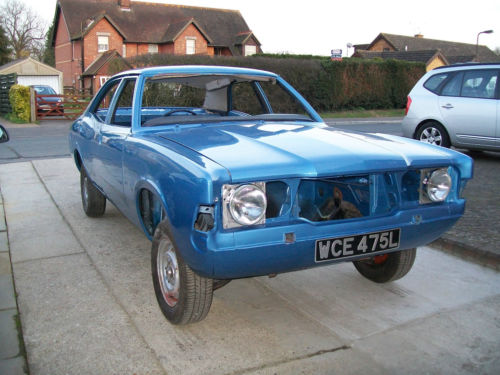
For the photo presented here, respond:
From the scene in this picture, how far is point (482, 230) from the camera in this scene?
4922 mm

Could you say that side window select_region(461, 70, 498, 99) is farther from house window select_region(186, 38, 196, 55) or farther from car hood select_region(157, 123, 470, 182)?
house window select_region(186, 38, 196, 55)

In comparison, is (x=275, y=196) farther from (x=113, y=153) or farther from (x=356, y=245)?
(x=113, y=153)

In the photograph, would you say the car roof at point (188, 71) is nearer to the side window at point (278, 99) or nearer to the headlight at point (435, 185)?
the headlight at point (435, 185)

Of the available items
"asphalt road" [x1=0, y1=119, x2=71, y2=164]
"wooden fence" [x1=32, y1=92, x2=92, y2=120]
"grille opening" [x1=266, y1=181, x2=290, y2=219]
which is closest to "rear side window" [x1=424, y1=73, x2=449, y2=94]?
"grille opening" [x1=266, y1=181, x2=290, y2=219]

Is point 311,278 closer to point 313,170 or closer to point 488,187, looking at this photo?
point 313,170

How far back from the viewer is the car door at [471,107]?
8547 mm

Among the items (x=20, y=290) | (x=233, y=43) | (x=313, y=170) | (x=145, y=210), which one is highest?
(x=233, y=43)

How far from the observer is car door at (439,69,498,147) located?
28.0ft

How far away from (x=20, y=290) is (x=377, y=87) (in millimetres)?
27042

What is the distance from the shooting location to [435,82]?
946cm

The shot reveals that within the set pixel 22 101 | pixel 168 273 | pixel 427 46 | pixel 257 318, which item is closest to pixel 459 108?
pixel 257 318

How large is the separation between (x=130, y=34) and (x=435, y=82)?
3596 centimetres

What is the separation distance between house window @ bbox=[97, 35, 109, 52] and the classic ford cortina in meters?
38.3

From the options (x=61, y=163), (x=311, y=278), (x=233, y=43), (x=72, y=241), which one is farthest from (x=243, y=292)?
(x=233, y=43)
